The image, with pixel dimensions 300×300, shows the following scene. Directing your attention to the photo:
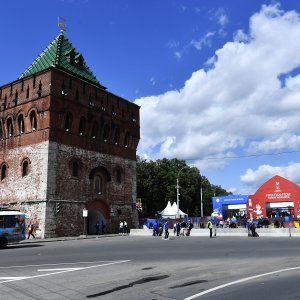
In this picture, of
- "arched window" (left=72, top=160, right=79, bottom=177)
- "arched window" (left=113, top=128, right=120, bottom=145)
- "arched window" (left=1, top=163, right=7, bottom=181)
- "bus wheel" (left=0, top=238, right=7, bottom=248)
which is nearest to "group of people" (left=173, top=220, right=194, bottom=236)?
"arched window" (left=72, top=160, right=79, bottom=177)

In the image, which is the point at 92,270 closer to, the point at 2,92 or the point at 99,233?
the point at 99,233

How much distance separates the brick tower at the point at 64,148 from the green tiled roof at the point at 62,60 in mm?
119

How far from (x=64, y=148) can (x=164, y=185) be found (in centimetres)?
Answer: 4906

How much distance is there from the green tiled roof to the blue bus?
2191cm

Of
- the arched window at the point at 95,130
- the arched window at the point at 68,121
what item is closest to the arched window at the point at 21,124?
the arched window at the point at 68,121

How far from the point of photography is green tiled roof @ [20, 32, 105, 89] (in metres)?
47.5

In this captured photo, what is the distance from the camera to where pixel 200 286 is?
1041cm

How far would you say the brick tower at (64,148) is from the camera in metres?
40.6

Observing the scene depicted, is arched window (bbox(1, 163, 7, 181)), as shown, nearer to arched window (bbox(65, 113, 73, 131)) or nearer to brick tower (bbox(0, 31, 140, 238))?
brick tower (bbox(0, 31, 140, 238))

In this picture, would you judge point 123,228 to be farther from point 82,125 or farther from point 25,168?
point 25,168

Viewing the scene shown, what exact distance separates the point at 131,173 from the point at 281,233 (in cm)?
2147

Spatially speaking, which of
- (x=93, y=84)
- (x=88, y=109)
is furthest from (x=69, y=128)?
(x=93, y=84)

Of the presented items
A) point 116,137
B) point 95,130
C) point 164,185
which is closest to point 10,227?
point 95,130

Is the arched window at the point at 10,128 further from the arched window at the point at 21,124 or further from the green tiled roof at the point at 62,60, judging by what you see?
the green tiled roof at the point at 62,60
